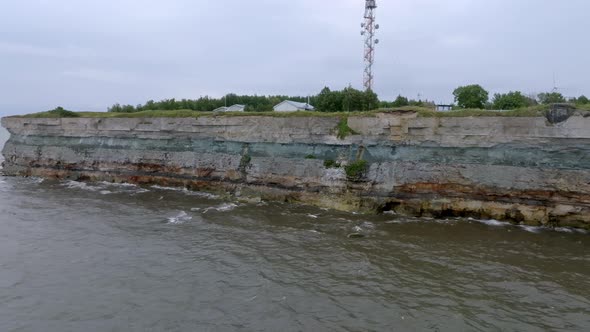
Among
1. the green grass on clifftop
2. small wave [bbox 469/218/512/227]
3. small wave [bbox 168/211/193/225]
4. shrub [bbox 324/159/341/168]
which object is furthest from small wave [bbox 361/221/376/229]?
small wave [bbox 168/211/193/225]

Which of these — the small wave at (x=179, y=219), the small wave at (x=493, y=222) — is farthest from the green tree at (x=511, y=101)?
the small wave at (x=179, y=219)

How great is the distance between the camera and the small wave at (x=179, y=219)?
580 inches

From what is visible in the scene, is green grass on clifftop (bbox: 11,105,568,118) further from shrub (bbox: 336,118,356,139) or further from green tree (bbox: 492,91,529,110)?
green tree (bbox: 492,91,529,110)

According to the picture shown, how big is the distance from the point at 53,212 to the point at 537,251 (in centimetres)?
1830

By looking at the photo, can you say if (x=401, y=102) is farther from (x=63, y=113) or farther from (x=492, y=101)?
(x=63, y=113)

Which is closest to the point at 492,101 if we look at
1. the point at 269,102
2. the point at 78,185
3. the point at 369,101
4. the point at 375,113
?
the point at 369,101

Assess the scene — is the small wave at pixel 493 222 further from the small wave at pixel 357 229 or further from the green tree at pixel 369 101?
the green tree at pixel 369 101

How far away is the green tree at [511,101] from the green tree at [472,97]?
0.81 metres

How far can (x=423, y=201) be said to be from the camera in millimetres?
15703

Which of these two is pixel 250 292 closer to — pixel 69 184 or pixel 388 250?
pixel 388 250

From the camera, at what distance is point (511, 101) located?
942 inches

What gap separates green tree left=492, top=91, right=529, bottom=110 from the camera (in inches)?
936

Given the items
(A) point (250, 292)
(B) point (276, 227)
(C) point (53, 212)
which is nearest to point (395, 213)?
(B) point (276, 227)

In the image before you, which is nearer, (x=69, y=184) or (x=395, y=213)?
(x=395, y=213)
